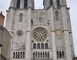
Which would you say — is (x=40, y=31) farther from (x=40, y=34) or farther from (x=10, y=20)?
(x=10, y=20)

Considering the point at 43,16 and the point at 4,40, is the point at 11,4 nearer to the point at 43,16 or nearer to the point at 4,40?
the point at 43,16

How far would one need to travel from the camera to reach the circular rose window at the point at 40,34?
99.6 feet

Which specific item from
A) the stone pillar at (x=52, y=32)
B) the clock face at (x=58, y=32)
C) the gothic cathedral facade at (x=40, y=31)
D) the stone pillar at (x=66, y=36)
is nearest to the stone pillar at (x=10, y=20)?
the gothic cathedral facade at (x=40, y=31)

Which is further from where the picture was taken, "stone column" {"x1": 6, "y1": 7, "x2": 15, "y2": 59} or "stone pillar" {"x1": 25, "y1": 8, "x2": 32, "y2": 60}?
"stone column" {"x1": 6, "y1": 7, "x2": 15, "y2": 59}

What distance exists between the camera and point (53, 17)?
104ft

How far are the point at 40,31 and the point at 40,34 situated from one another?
606mm

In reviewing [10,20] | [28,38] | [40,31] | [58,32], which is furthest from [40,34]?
[10,20]

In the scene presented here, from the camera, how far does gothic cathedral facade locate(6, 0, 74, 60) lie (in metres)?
28.2

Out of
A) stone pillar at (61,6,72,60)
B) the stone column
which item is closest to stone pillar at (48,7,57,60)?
stone pillar at (61,6,72,60)

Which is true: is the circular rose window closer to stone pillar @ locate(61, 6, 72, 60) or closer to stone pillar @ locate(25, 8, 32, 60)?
stone pillar @ locate(25, 8, 32, 60)

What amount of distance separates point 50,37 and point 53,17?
13.2 ft

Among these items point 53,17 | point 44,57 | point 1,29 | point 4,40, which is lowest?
point 44,57

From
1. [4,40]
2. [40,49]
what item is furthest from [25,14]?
[4,40]

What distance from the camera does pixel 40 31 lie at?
31297mm
